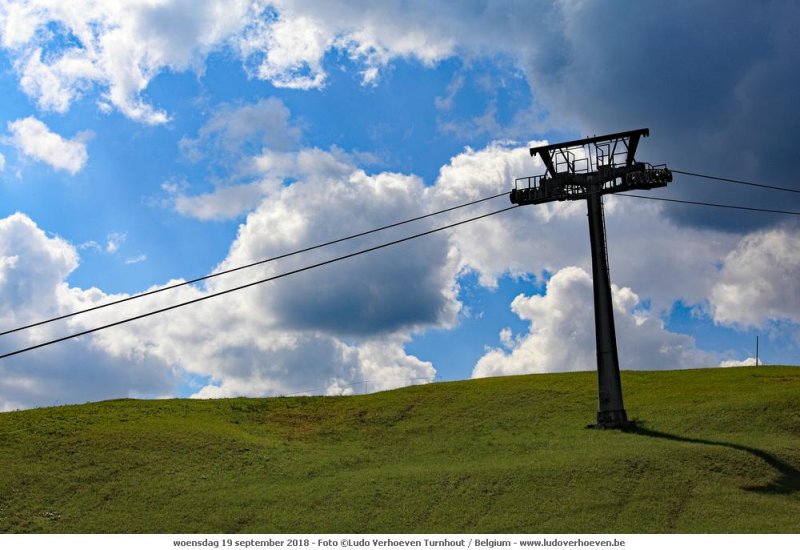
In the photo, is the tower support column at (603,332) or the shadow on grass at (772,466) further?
the tower support column at (603,332)

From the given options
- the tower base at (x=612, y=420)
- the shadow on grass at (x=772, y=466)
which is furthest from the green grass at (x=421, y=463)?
the tower base at (x=612, y=420)

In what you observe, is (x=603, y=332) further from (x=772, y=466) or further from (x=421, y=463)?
(x=421, y=463)

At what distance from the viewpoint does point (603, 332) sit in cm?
5572

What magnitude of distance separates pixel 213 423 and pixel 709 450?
114ft

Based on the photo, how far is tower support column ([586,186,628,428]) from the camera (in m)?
54.3

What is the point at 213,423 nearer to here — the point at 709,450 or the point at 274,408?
the point at 274,408

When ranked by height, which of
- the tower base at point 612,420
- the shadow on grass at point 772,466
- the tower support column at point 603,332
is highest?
the tower support column at point 603,332

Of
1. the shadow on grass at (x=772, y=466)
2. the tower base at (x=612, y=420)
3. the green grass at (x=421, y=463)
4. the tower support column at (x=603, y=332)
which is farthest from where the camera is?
the tower support column at (x=603, y=332)

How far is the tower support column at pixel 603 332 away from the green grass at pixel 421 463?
6.63 ft

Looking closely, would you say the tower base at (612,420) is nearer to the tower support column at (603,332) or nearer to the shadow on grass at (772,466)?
the tower support column at (603,332)

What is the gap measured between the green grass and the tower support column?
2022 mm

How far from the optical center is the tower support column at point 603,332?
54344mm

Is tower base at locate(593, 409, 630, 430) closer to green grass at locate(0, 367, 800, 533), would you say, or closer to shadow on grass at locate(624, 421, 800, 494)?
green grass at locate(0, 367, 800, 533)

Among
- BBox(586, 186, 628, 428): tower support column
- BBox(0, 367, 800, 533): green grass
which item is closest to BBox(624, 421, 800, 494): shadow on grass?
BBox(0, 367, 800, 533): green grass
